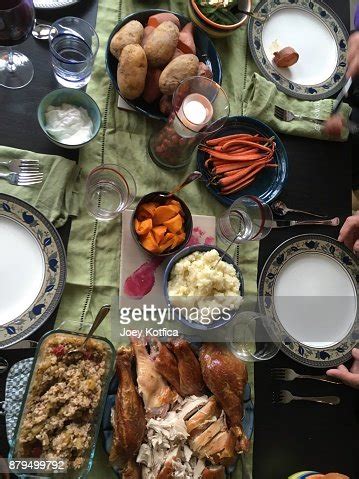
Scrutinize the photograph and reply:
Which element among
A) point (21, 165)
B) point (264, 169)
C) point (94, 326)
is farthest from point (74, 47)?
point (94, 326)

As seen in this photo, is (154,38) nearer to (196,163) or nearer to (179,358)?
(196,163)

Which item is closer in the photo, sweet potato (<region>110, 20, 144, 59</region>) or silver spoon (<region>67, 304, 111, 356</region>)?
silver spoon (<region>67, 304, 111, 356</region>)

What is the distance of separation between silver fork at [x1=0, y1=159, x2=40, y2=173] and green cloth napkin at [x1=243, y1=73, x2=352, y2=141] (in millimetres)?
566

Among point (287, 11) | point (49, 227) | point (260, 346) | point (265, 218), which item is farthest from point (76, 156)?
point (287, 11)

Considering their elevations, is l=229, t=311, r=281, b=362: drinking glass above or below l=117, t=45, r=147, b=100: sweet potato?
below

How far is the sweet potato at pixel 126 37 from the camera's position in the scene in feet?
3.80

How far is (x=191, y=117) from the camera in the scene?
1136 millimetres

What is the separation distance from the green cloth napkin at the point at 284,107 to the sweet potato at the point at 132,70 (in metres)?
0.32

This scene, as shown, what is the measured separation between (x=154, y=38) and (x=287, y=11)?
0.48 metres

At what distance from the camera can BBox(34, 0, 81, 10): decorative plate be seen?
3.99 ft

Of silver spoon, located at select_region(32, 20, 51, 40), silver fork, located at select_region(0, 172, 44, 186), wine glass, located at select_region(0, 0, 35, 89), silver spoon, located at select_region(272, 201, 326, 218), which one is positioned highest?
silver spoon, located at select_region(32, 20, 51, 40)

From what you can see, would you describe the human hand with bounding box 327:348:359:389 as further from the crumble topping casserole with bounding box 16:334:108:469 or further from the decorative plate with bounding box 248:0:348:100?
the decorative plate with bounding box 248:0:348:100

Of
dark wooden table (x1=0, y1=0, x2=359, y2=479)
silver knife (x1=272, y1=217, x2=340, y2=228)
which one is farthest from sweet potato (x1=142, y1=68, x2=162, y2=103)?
silver knife (x1=272, y1=217, x2=340, y2=228)

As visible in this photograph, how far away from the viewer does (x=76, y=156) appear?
1.20 metres
